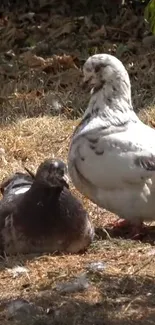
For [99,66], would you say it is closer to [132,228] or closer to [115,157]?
[115,157]

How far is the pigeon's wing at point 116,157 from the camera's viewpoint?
5.81m

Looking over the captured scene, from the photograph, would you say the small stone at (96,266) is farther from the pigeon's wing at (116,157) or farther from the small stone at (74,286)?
the pigeon's wing at (116,157)

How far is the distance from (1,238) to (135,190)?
33.4 inches

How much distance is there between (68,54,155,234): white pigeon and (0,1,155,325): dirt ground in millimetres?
230

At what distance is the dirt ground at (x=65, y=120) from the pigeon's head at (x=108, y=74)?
0.80 m

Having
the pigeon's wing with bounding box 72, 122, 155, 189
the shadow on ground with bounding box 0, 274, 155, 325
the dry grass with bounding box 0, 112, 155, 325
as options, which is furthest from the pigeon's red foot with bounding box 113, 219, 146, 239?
the shadow on ground with bounding box 0, 274, 155, 325

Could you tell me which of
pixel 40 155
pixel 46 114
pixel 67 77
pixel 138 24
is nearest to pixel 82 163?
pixel 40 155

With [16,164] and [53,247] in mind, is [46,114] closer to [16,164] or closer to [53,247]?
[16,164]

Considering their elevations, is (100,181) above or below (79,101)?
above

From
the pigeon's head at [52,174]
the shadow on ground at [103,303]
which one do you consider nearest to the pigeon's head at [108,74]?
the pigeon's head at [52,174]

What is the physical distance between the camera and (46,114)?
27.5ft

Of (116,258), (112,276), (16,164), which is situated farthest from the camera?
(16,164)

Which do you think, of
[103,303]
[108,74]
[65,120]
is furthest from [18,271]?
[65,120]

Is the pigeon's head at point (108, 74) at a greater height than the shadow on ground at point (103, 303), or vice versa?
the pigeon's head at point (108, 74)
